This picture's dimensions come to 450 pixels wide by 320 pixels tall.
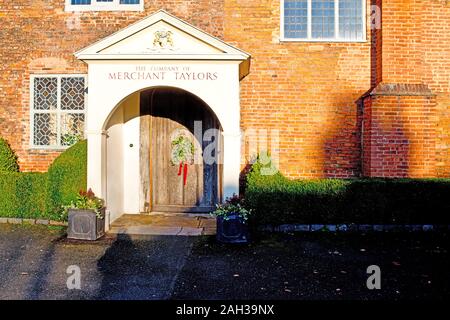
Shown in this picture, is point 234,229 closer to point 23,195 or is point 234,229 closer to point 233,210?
point 233,210

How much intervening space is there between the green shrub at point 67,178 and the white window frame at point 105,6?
11.9 feet

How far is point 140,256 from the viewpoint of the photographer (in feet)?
21.4

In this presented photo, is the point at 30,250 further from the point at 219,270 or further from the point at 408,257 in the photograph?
the point at 408,257

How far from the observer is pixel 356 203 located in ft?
26.5

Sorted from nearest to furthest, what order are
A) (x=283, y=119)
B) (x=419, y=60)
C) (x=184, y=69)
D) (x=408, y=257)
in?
(x=408, y=257) < (x=184, y=69) < (x=419, y=60) < (x=283, y=119)

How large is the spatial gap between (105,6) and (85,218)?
218 inches

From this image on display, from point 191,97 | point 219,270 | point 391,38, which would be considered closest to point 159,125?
point 191,97

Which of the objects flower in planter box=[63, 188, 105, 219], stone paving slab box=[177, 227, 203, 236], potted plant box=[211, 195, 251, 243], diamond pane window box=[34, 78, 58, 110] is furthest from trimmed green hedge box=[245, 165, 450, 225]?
diamond pane window box=[34, 78, 58, 110]

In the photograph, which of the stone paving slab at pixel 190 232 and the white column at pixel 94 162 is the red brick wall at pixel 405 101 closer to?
the stone paving slab at pixel 190 232

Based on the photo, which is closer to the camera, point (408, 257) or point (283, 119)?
point (408, 257)

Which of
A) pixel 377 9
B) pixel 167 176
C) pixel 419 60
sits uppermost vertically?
pixel 377 9

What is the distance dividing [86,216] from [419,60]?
314 inches

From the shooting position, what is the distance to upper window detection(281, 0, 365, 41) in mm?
9758
